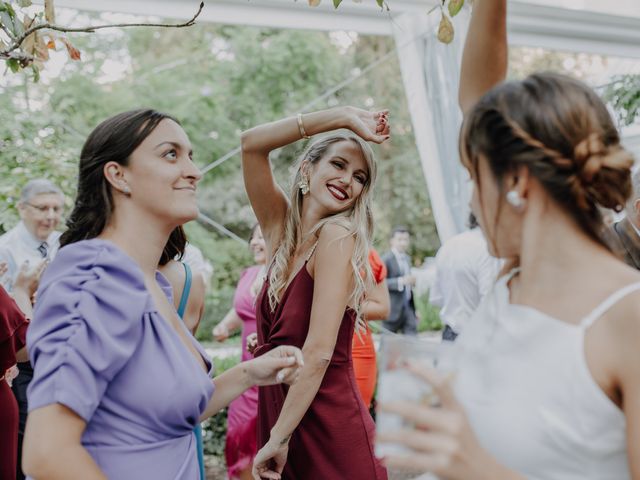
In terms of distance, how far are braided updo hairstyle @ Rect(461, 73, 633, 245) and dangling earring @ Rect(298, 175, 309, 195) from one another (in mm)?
1520

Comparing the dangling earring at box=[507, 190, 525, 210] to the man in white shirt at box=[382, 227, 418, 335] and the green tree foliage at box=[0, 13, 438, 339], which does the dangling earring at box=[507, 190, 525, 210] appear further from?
the green tree foliage at box=[0, 13, 438, 339]

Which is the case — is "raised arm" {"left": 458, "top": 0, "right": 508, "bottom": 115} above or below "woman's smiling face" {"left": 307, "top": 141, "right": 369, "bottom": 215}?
above

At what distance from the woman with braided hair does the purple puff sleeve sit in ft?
2.51

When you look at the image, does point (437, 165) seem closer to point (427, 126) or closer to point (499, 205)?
point (427, 126)

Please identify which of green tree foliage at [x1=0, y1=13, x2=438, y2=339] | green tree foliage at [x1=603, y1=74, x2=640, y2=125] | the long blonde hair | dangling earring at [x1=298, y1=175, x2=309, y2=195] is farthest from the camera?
green tree foliage at [x1=0, y1=13, x2=438, y2=339]

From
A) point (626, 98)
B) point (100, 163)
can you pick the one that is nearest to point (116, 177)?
point (100, 163)

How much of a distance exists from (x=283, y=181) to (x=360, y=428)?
15612mm

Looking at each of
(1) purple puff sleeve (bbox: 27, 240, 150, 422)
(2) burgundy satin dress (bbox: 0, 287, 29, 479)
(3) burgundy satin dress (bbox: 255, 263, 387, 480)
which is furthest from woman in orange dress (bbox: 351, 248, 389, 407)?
(1) purple puff sleeve (bbox: 27, 240, 150, 422)

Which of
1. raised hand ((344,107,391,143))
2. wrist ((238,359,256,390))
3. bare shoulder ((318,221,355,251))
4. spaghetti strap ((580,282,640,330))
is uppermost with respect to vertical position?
raised hand ((344,107,391,143))

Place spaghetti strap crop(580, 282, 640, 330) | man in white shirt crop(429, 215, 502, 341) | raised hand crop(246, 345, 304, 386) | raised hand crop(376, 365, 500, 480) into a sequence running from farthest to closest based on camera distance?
1. man in white shirt crop(429, 215, 502, 341)
2. raised hand crop(246, 345, 304, 386)
3. spaghetti strap crop(580, 282, 640, 330)
4. raised hand crop(376, 365, 500, 480)

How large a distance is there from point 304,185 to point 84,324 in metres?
1.45

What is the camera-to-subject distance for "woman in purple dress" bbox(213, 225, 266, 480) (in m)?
3.58

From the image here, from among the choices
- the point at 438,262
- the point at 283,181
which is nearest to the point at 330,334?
the point at 438,262

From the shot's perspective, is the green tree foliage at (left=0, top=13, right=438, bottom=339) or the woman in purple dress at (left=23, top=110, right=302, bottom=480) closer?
the woman in purple dress at (left=23, top=110, right=302, bottom=480)
